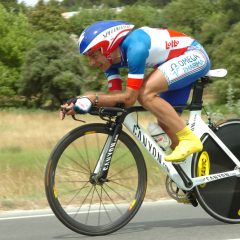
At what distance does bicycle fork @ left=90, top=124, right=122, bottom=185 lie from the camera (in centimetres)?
550

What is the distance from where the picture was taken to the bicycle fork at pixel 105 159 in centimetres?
550

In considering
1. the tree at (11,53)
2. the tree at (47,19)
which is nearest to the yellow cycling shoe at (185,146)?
the tree at (11,53)

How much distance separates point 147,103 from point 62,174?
38.2 inches

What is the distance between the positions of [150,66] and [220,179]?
1.15 metres

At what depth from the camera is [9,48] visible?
59094 millimetres

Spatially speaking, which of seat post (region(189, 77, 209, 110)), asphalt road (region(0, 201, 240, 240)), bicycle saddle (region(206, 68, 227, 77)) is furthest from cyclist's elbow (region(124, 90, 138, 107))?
asphalt road (region(0, 201, 240, 240))

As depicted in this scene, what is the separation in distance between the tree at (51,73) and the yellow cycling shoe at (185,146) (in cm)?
4524

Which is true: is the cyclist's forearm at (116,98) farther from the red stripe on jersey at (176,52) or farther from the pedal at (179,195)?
the pedal at (179,195)

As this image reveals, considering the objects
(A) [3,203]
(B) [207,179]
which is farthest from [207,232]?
(A) [3,203]

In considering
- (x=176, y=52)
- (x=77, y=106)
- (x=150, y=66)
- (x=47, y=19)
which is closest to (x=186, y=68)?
(x=176, y=52)

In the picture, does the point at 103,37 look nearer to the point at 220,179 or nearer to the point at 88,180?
the point at 88,180

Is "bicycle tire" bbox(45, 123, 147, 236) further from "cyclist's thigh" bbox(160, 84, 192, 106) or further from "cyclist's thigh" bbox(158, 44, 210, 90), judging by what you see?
"cyclist's thigh" bbox(158, 44, 210, 90)

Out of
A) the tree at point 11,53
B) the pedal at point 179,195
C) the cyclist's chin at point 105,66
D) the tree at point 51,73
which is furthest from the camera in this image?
the tree at point 11,53

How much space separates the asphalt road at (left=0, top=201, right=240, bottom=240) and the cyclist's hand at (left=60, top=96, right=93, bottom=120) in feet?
3.26
